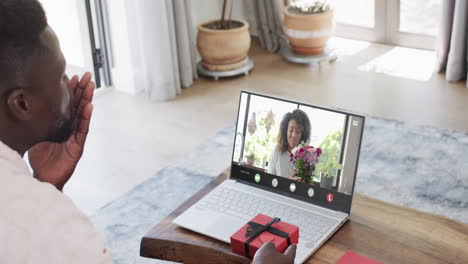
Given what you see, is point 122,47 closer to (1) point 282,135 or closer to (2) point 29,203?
(1) point 282,135

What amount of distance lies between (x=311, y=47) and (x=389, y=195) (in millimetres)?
1763

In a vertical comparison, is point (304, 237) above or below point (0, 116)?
below

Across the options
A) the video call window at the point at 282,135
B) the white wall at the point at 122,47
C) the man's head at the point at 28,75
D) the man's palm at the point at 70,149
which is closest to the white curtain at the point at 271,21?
the white wall at the point at 122,47

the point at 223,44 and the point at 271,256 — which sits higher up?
the point at 271,256

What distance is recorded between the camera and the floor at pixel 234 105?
3242 millimetres

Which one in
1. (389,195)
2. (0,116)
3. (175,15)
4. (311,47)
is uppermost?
(0,116)

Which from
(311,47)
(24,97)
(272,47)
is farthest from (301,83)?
(24,97)

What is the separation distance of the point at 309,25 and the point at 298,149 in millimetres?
2617

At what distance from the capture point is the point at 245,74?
4332 millimetres

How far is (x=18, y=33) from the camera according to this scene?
1081mm

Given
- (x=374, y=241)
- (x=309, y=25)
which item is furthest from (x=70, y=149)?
(x=309, y=25)

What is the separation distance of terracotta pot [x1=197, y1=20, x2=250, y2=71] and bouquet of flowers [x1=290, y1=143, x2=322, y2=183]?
241cm

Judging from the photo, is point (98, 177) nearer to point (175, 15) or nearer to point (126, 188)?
point (126, 188)

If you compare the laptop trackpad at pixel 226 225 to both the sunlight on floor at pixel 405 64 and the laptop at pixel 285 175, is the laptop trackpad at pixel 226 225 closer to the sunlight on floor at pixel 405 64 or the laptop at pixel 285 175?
the laptop at pixel 285 175
